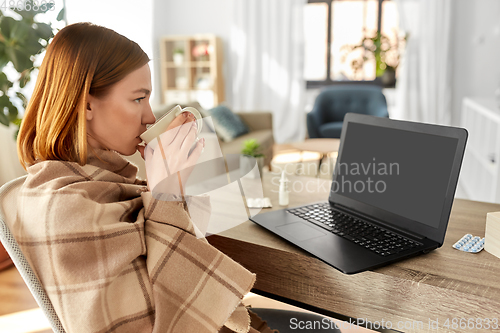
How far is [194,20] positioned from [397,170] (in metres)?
A: 5.87

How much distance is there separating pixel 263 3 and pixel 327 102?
199 centimetres

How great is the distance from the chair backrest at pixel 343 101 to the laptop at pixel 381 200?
141 inches

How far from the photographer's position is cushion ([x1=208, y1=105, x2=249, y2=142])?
409 cm

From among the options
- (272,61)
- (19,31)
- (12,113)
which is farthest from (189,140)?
(272,61)

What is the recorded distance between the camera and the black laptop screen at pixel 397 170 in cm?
90

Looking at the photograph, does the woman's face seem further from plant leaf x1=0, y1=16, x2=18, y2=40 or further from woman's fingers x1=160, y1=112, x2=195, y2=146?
plant leaf x1=0, y1=16, x2=18, y2=40

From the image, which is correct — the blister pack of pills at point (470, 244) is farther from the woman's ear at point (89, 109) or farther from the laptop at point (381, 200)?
the woman's ear at point (89, 109)

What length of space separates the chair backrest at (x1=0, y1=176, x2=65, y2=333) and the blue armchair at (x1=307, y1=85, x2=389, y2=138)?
154 inches

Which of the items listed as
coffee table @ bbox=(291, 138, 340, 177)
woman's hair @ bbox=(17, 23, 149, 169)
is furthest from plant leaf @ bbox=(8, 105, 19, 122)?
coffee table @ bbox=(291, 138, 340, 177)

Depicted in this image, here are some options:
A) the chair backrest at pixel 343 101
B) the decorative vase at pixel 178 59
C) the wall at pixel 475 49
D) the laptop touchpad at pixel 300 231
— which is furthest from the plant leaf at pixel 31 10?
the wall at pixel 475 49

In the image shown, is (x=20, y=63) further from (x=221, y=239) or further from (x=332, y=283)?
(x=332, y=283)

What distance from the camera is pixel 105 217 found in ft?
2.36

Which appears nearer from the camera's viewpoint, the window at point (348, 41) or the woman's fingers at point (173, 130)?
the woman's fingers at point (173, 130)

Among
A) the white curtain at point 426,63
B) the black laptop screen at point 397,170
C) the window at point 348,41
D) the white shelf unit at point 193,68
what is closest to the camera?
the black laptop screen at point 397,170
